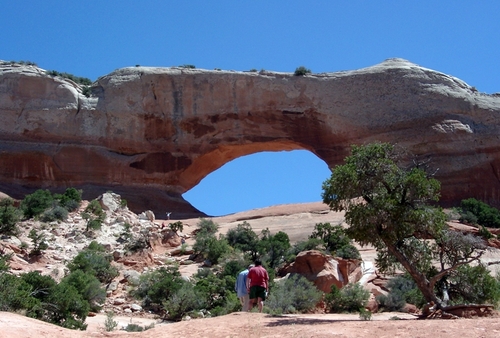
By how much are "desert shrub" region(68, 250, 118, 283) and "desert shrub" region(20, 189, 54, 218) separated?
546cm

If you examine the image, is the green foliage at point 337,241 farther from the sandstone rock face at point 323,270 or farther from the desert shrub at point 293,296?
the desert shrub at point 293,296

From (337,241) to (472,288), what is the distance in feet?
29.8

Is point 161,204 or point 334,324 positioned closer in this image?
point 334,324

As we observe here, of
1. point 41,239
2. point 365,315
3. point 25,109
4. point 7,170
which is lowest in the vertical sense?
point 365,315

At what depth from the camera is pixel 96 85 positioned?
122ft

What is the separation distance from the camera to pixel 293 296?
15.0 metres

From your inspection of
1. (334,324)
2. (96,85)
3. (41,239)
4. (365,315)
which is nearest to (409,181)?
(365,315)

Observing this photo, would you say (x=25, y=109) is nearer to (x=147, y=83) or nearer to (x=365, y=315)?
(x=147, y=83)

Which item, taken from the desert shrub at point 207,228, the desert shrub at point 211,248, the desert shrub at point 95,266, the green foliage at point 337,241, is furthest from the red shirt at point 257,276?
the desert shrub at point 207,228

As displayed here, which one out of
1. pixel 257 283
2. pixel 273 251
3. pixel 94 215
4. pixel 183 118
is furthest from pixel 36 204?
pixel 257 283

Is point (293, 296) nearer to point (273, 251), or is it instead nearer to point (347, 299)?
point (347, 299)

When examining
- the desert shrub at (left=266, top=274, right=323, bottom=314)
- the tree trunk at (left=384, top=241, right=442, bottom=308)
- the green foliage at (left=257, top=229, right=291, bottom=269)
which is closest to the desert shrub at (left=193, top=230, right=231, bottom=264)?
the green foliage at (left=257, top=229, right=291, bottom=269)

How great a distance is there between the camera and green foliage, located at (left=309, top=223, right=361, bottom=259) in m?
20.4

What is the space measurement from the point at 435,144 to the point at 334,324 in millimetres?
25155
